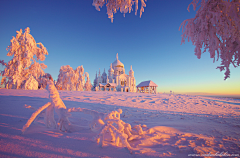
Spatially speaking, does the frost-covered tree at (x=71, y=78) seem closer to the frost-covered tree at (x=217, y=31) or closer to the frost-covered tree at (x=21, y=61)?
the frost-covered tree at (x=21, y=61)

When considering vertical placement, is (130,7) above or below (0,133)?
above

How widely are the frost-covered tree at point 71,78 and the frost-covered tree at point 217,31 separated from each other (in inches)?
1107

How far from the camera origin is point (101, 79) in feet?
179

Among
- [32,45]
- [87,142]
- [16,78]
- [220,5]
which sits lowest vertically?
[87,142]

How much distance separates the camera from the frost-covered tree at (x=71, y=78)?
2739 cm

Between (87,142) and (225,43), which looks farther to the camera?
(225,43)

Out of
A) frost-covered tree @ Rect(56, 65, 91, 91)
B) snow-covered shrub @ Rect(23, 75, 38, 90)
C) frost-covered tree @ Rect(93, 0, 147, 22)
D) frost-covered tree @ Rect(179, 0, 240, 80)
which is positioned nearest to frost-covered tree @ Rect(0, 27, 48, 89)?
snow-covered shrub @ Rect(23, 75, 38, 90)

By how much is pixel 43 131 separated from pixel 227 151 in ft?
11.7

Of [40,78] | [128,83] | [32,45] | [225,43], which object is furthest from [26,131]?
[128,83]

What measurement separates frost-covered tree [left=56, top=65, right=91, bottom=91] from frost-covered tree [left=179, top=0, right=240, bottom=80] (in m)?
28.1

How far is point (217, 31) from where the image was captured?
2.98 m

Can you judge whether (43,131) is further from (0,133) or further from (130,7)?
(130,7)

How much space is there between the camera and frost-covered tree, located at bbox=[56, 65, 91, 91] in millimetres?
27391

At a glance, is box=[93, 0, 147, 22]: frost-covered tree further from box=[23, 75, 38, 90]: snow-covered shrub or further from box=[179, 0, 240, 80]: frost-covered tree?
box=[23, 75, 38, 90]: snow-covered shrub
